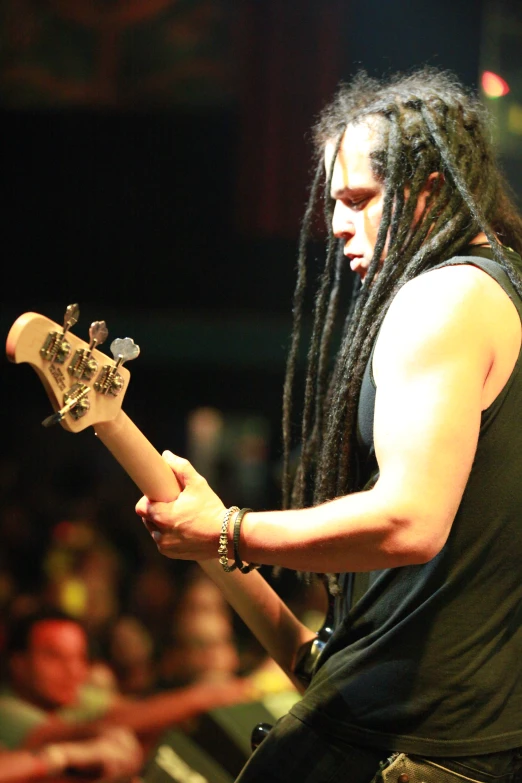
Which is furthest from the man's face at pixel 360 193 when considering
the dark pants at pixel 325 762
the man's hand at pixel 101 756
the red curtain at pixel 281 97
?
the red curtain at pixel 281 97

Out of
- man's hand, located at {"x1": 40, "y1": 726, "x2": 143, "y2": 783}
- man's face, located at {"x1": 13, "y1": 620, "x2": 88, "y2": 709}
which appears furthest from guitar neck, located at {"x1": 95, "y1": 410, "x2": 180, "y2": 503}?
man's face, located at {"x1": 13, "y1": 620, "x2": 88, "y2": 709}

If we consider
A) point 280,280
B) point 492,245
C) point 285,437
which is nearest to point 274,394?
point 280,280

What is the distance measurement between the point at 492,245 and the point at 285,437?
0.55 m

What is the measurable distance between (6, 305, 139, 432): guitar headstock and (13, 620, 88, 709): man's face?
1.51 m

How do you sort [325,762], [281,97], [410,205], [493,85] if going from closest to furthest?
[325,762] → [410,205] → [493,85] → [281,97]

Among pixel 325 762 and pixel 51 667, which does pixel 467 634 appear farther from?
pixel 51 667

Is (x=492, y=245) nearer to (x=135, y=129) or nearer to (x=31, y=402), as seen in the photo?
Result: (x=135, y=129)

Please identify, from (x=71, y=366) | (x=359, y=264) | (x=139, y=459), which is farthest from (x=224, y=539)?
(x=359, y=264)

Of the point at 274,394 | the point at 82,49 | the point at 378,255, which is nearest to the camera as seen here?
the point at 378,255

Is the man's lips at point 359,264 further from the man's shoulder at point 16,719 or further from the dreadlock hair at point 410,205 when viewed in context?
the man's shoulder at point 16,719

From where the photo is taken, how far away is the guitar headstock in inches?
40.6

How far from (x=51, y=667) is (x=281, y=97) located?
9.96 ft

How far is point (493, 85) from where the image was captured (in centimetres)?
329

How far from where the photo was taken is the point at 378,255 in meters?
1.34
